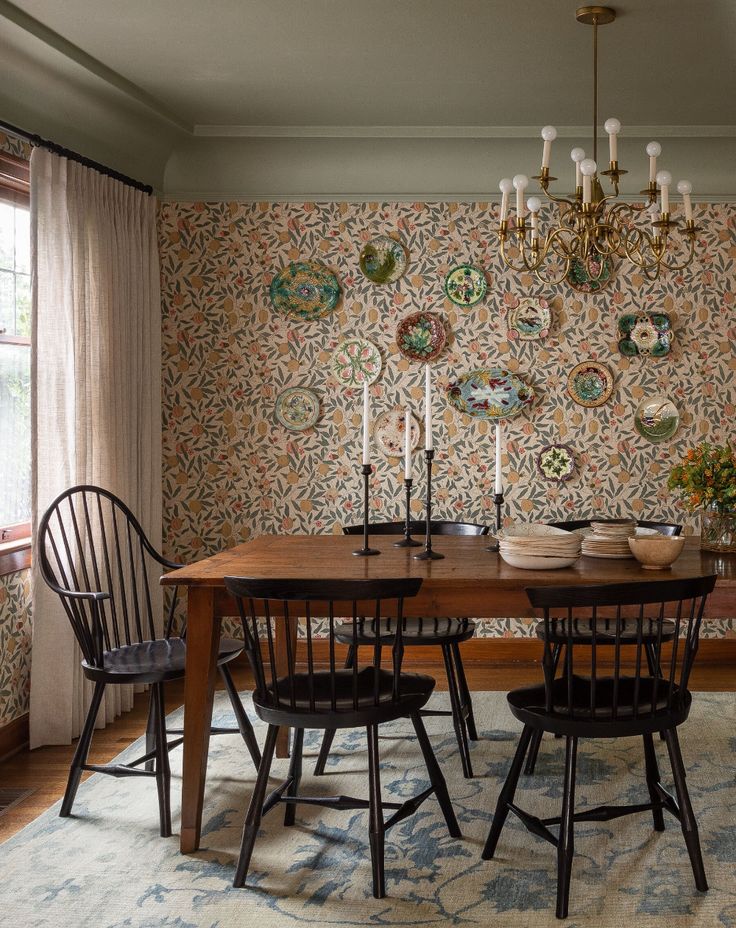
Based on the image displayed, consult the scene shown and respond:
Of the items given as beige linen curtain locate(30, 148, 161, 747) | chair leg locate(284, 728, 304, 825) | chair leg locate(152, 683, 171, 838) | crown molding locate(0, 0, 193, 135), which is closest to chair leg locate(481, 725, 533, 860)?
chair leg locate(284, 728, 304, 825)

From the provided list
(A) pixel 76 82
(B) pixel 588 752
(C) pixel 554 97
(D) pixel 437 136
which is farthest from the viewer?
(D) pixel 437 136

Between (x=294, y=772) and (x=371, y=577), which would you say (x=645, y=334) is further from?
(x=294, y=772)

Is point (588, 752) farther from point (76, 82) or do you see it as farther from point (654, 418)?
point (76, 82)

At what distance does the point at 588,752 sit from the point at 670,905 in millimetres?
1133

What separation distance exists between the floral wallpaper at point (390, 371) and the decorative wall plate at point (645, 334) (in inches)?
1.7

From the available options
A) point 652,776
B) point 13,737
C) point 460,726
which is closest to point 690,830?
point 652,776

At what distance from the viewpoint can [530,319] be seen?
15.5 ft

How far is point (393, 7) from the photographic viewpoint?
3.15m

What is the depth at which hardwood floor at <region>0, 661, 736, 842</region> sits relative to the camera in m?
3.08

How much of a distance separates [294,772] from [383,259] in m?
2.78

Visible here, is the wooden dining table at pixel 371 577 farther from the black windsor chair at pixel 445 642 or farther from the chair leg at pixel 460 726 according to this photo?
the chair leg at pixel 460 726

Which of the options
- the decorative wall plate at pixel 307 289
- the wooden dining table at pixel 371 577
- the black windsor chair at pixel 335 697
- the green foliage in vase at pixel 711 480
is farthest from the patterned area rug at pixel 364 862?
the decorative wall plate at pixel 307 289

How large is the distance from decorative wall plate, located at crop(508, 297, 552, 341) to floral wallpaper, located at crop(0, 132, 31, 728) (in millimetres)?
2434

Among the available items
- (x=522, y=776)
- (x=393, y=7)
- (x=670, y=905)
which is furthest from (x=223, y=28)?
(x=670, y=905)
